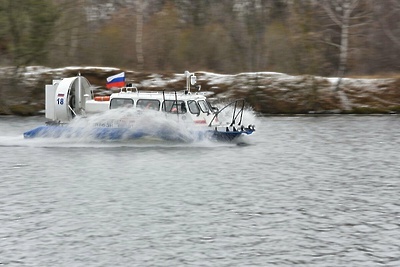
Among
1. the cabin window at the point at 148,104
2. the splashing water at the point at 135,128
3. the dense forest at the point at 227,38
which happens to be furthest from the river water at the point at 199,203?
the dense forest at the point at 227,38

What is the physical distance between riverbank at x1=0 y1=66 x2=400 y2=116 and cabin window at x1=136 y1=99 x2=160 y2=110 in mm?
17592

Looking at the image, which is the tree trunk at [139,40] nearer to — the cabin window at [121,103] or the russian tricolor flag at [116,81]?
the russian tricolor flag at [116,81]

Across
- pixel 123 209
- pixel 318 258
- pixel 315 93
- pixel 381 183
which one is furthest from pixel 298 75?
pixel 318 258

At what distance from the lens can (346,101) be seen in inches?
1682

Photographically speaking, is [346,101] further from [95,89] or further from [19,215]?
[19,215]

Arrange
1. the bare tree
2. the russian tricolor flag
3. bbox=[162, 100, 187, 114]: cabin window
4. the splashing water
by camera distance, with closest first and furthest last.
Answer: bbox=[162, 100, 187, 114]: cabin window
the splashing water
the russian tricolor flag
the bare tree

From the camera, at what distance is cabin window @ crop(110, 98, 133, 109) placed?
83.3ft

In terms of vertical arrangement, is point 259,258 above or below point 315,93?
below

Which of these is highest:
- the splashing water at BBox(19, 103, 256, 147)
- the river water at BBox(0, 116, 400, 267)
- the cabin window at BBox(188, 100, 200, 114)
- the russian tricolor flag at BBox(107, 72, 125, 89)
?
the russian tricolor flag at BBox(107, 72, 125, 89)

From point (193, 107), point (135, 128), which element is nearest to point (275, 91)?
point (193, 107)

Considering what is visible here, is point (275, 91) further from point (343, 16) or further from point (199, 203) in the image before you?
point (199, 203)

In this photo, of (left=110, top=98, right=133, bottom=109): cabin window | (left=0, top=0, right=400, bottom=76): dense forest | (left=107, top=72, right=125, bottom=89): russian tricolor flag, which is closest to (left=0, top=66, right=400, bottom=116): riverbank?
(left=0, top=0, right=400, bottom=76): dense forest

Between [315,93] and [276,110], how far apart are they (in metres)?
2.70

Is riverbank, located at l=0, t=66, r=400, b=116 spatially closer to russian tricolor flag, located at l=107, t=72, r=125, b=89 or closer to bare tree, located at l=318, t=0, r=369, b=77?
bare tree, located at l=318, t=0, r=369, b=77
